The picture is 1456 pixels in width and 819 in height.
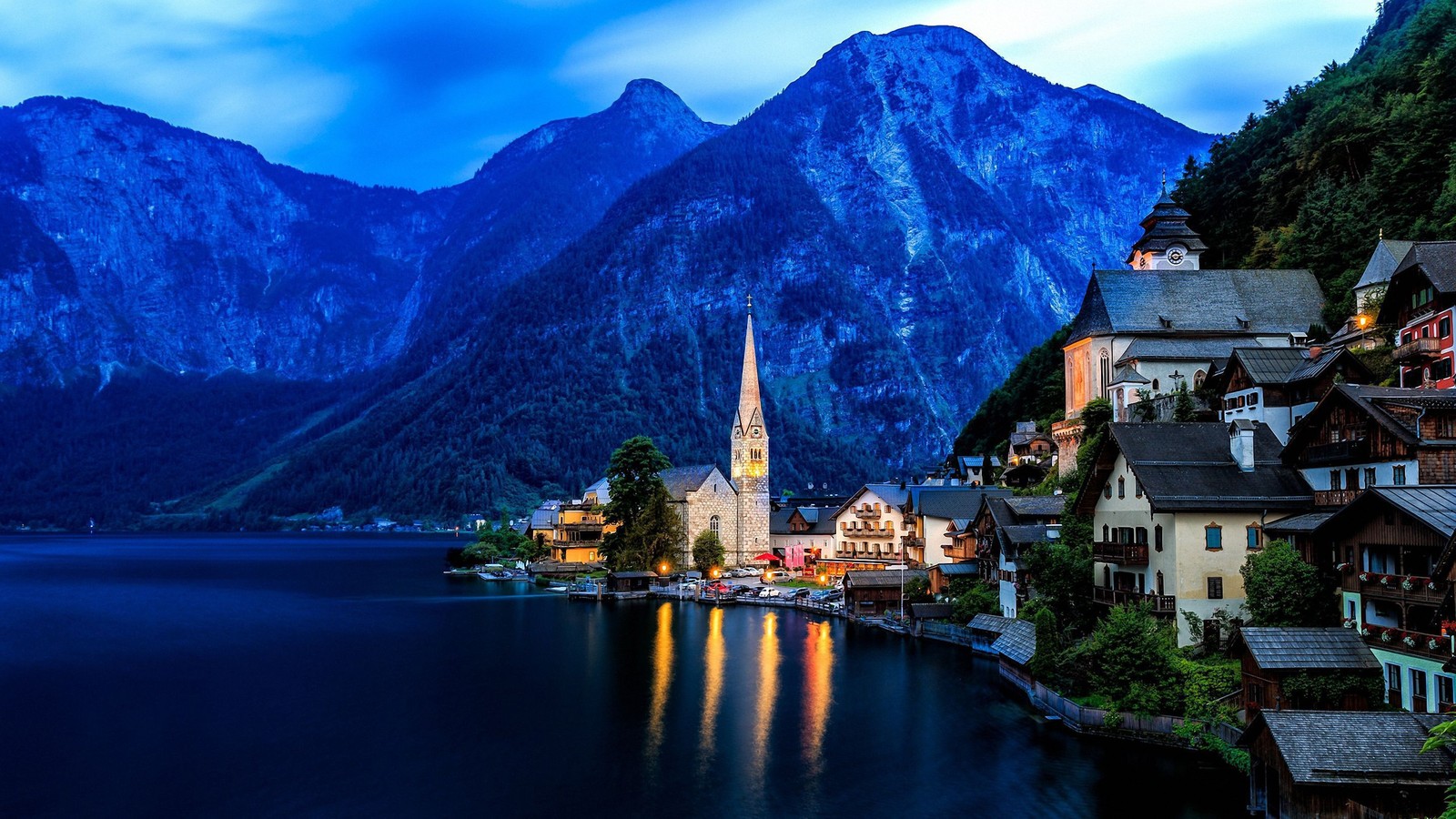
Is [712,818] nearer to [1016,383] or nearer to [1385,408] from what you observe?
[1385,408]

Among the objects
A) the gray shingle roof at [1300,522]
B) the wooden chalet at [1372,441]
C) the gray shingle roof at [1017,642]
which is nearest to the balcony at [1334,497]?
the wooden chalet at [1372,441]

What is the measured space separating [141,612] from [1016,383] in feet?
322

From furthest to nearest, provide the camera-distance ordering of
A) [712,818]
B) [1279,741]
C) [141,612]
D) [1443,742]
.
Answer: [141,612]
[712,818]
[1279,741]
[1443,742]

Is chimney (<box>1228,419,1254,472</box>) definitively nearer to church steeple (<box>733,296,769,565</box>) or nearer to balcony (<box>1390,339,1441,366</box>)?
balcony (<box>1390,339,1441,366</box>)

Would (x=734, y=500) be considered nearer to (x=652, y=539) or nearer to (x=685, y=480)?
(x=685, y=480)

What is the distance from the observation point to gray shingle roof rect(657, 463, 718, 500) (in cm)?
12112

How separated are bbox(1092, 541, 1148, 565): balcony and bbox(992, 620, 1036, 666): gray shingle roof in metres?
5.65

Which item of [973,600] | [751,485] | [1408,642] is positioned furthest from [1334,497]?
[751,485]

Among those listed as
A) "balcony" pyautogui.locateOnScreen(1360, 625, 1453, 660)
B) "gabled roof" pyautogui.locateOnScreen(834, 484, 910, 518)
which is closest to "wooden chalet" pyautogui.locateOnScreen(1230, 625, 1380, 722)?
"balcony" pyautogui.locateOnScreen(1360, 625, 1453, 660)

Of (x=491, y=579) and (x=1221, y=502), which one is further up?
(x=1221, y=502)

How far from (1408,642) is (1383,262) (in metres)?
34.8

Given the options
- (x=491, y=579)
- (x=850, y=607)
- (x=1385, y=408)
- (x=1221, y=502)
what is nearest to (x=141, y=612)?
(x=491, y=579)

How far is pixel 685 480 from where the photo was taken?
125 m

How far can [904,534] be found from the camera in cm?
10038
